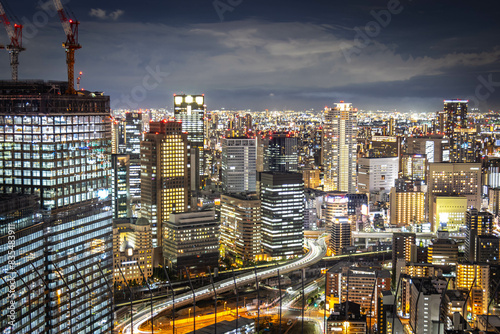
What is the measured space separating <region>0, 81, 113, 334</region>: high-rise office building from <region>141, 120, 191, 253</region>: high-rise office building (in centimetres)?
940

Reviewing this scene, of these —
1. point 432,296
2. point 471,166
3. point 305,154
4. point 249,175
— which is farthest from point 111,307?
point 305,154

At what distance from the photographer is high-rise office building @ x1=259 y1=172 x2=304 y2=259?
17062 mm

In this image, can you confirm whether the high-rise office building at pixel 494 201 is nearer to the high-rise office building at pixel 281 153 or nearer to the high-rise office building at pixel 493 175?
the high-rise office building at pixel 493 175

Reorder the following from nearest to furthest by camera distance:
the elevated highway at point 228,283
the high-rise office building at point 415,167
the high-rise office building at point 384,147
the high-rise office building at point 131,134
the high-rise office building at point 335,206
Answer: the elevated highway at point 228,283 → the high-rise office building at point 335,206 → the high-rise office building at point 415,167 → the high-rise office building at point 131,134 → the high-rise office building at point 384,147

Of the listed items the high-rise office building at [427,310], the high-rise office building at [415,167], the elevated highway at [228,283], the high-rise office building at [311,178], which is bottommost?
the elevated highway at [228,283]

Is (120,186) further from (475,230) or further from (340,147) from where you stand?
(340,147)

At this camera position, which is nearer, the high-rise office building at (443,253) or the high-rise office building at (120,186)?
the high-rise office building at (443,253)

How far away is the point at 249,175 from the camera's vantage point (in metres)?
24.0

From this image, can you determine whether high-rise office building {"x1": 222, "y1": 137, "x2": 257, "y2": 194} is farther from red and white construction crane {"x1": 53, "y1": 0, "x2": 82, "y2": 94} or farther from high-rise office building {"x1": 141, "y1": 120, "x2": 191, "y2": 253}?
red and white construction crane {"x1": 53, "y1": 0, "x2": 82, "y2": 94}

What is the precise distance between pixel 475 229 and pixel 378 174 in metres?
10.9

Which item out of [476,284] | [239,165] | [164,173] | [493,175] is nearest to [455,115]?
[493,175]

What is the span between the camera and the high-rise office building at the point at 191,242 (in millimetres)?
14953

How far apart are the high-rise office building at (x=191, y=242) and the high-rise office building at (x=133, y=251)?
62 cm

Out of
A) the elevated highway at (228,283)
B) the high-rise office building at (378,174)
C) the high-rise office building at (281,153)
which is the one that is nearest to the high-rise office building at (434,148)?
the high-rise office building at (378,174)
